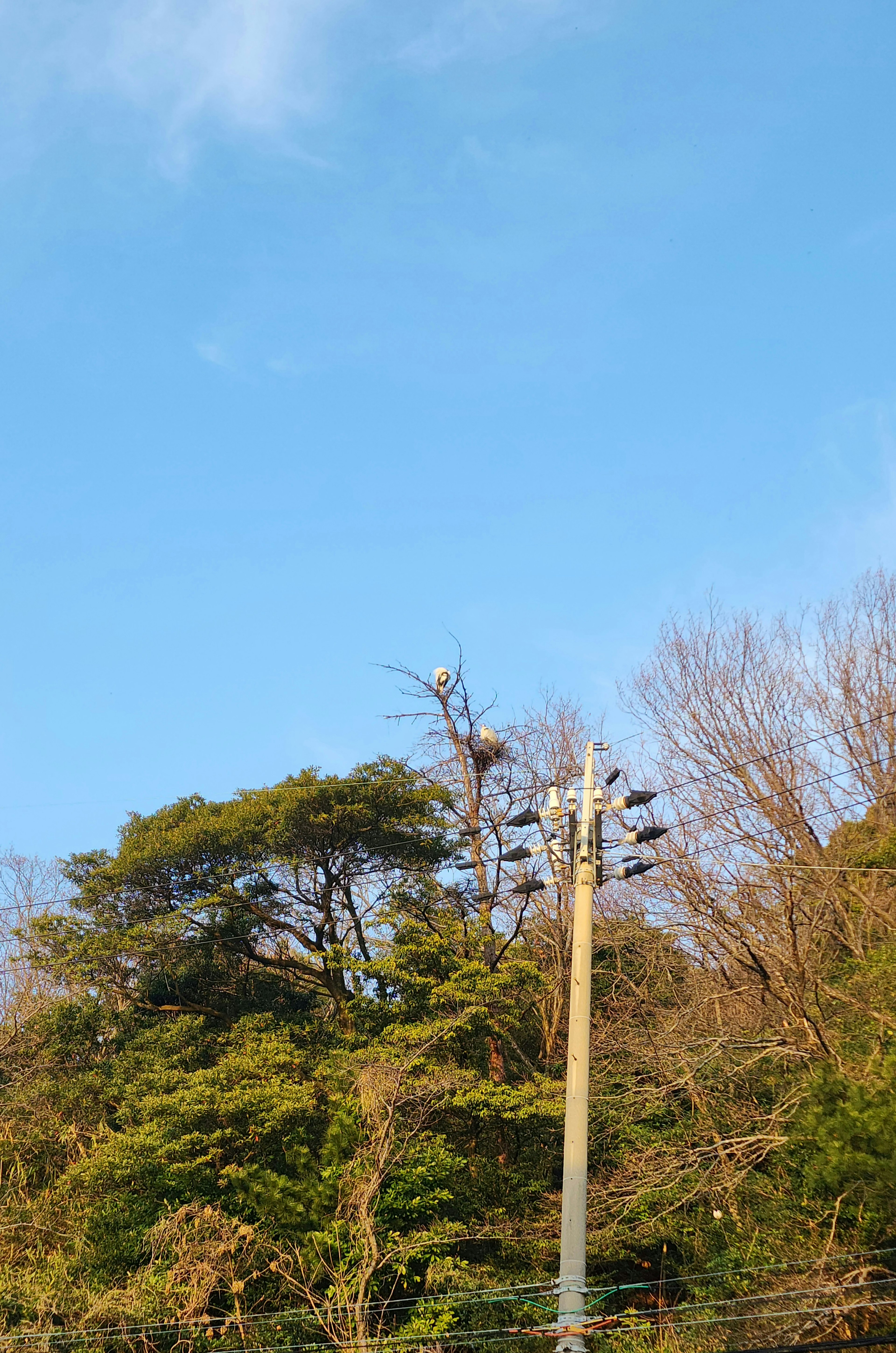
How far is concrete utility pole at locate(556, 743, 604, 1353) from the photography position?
1006 centimetres

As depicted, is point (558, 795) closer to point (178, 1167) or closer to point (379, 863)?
point (178, 1167)

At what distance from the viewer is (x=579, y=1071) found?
11.2 metres

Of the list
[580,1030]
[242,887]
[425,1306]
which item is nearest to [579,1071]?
[580,1030]

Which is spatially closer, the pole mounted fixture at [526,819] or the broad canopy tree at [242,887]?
the pole mounted fixture at [526,819]

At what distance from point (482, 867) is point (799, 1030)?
8.36 meters

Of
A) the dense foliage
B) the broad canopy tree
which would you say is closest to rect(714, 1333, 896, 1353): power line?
the dense foliage

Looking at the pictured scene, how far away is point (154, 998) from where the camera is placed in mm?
25562

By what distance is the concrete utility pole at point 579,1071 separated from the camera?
10062 millimetres

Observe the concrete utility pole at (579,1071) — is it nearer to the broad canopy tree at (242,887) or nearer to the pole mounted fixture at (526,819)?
the pole mounted fixture at (526,819)

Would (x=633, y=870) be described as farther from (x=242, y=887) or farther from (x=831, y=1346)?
(x=242, y=887)

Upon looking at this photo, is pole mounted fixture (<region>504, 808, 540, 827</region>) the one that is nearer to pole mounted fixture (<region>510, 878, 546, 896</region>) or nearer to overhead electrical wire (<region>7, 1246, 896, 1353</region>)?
pole mounted fixture (<region>510, 878, 546, 896</region>)

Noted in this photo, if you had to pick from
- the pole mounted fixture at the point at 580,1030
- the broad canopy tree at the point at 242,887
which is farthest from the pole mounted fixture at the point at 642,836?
the broad canopy tree at the point at 242,887

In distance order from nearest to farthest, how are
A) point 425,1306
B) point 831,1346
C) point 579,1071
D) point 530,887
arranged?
point 831,1346 → point 579,1071 → point 530,887 → point 425,1306

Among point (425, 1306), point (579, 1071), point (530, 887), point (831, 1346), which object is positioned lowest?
point (425, 1306)
